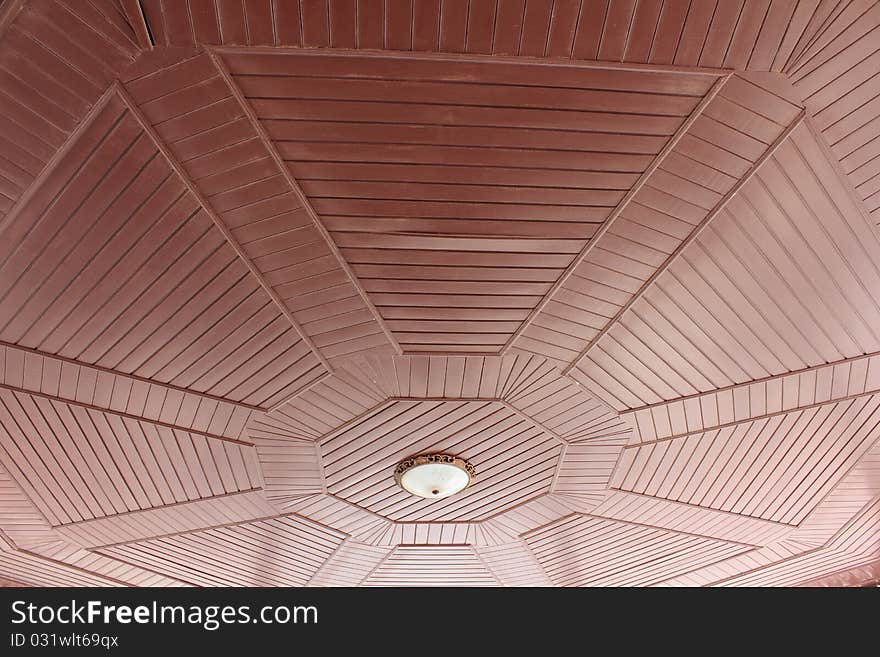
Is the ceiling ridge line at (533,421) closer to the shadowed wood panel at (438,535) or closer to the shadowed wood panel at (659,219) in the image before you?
the shadowed wood panel at (659,219)

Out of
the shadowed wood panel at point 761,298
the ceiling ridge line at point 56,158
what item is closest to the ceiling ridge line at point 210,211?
the ceiling ridge line at point 56,158

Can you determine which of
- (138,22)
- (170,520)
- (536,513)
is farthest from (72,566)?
(138,22)

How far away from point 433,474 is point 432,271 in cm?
412

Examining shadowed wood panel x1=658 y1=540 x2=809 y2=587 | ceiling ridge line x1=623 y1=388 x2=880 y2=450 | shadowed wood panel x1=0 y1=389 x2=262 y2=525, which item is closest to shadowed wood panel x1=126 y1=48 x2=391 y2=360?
shadowed wood panel x1=0 y1=389 x2=262 y2=525

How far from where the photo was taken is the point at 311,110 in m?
6.00

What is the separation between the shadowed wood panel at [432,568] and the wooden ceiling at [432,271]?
26.4 inches

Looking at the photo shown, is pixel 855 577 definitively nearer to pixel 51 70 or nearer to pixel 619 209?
pixel 619 209

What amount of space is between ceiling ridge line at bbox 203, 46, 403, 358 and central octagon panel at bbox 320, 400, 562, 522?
6.07 ft

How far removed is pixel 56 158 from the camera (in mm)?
6191

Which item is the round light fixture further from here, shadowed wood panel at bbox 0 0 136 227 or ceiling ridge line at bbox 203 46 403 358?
shadowed wood panel at bbox 0 0 136 227

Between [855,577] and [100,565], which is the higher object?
[100,565]

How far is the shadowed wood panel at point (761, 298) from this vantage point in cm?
703

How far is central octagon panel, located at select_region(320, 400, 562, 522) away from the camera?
33.3ft

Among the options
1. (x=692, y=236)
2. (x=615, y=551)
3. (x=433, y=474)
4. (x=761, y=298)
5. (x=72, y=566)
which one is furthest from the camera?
(x=615, y=551)
